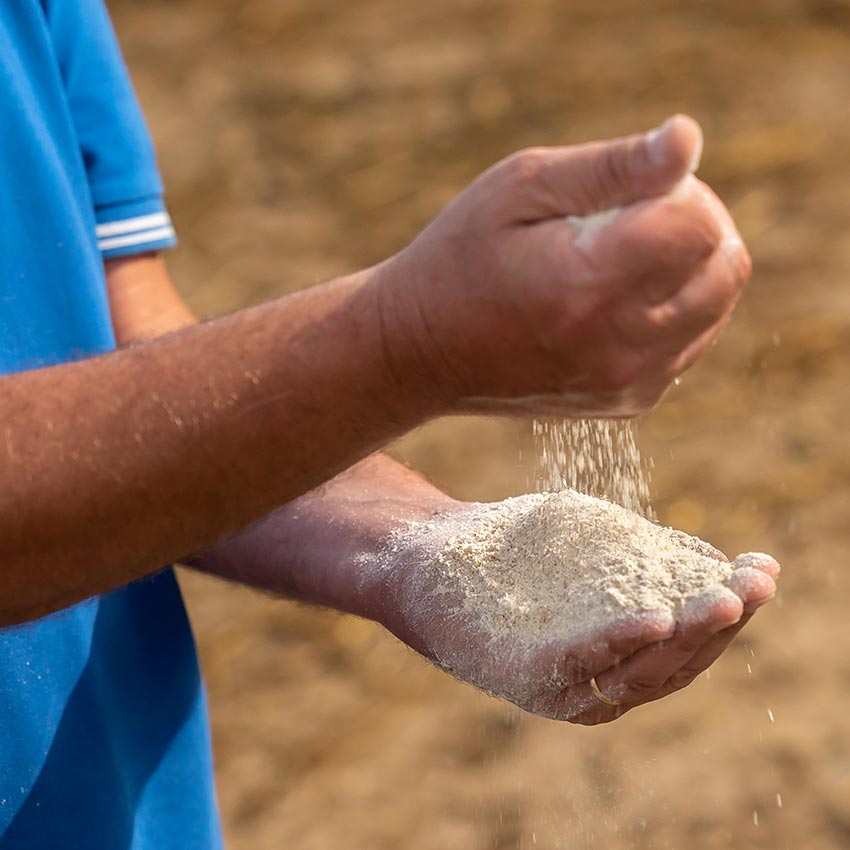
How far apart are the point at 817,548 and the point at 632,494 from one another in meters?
1.99

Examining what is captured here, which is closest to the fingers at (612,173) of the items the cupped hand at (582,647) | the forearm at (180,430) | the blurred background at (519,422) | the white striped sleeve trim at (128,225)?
the forearm at (180,430)

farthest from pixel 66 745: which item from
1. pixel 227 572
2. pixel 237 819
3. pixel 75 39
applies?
pixel 237 819

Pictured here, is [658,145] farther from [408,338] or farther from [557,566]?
[557,566]

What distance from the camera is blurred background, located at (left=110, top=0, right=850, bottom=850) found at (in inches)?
99.4

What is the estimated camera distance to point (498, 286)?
27.0 inches

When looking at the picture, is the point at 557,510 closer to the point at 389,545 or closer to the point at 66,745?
the point at 389,545

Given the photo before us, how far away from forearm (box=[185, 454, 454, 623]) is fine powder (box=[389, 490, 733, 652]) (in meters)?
0.04

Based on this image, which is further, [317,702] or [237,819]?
[317,702]

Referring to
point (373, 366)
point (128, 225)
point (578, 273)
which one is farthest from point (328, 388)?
point (128, 225)

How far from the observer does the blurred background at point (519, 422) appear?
2.53 meters

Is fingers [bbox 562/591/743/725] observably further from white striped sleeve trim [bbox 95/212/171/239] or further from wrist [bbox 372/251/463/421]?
white striped sleeve trim [bbox 95/212/171/239]

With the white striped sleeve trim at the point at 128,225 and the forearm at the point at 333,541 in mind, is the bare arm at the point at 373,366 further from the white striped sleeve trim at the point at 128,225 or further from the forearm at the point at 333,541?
the white striped sleeve trim at the point at 128,225

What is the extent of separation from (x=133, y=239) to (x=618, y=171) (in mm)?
746

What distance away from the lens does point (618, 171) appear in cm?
68
